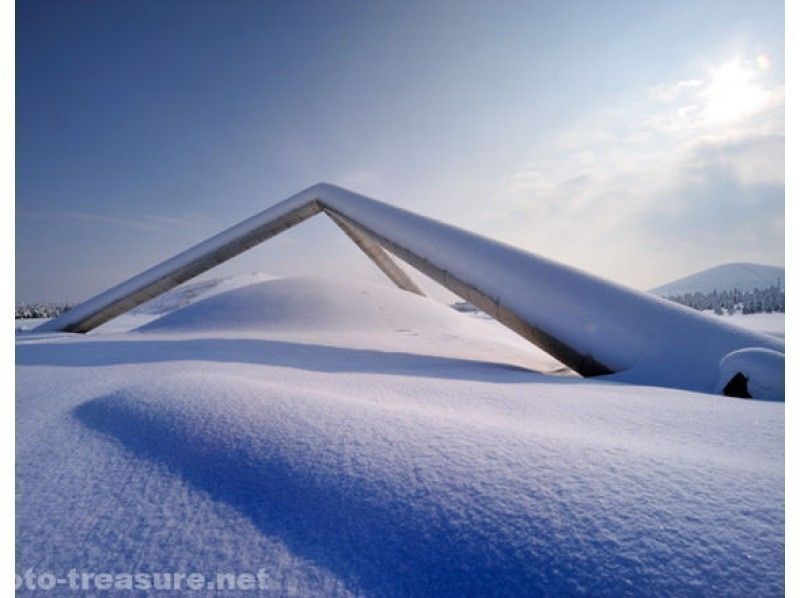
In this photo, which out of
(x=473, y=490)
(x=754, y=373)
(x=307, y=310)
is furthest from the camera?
(x=307, y=310)

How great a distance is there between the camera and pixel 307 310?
8.33 metres

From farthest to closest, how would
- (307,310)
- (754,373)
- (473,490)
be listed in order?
(307,310) → (754,373) → (473,490)

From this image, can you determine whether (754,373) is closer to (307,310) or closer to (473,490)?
(473,490)

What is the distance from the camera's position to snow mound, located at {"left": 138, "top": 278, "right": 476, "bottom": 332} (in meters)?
7.75

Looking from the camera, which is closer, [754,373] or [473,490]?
[473,490]

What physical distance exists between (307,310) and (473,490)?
299 inches

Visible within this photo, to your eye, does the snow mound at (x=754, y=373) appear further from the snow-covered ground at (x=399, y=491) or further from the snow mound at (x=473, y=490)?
the snow mound at (x=473, y=490)

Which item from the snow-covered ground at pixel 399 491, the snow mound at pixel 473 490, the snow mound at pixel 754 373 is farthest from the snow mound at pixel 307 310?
the snow mound at pixel 473 490

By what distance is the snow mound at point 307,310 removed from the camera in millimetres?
7746

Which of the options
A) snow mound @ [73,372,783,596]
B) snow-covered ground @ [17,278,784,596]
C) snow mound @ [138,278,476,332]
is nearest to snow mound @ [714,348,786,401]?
snow-covered ground @ [17,278,784,596]

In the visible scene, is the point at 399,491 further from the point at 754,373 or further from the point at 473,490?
the point at 754,373

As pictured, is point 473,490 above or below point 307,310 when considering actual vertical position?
below

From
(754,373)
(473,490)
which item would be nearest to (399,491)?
(473,490)

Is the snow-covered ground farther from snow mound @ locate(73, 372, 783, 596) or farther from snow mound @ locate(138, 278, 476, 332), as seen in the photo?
snow mound @ locate(138, 278, 476, 332)
